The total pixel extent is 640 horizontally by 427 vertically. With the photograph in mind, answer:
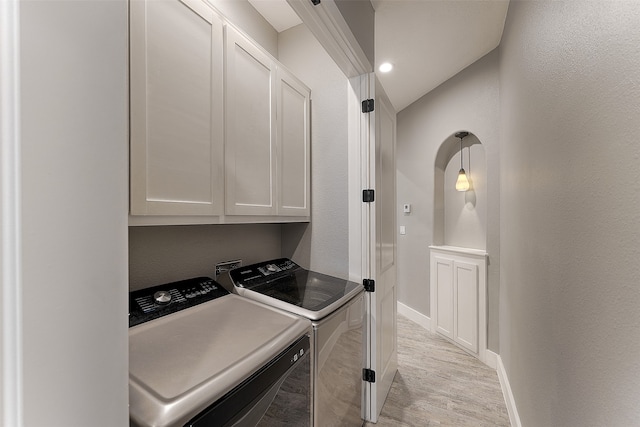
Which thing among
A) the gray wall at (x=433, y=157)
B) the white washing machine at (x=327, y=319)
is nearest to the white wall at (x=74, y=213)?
the white washing machine at (x=327, y=319)

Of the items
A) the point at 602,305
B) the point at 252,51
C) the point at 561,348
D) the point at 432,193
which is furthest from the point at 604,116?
the point at 432,193

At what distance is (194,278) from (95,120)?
122cm

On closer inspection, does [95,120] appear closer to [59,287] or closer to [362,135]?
[59,287]

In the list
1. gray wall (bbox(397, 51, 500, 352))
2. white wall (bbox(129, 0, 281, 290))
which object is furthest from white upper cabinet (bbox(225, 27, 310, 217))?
gray wall (bbox(397, 51, 500, 352))

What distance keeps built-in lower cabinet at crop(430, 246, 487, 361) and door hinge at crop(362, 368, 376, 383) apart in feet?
4.50

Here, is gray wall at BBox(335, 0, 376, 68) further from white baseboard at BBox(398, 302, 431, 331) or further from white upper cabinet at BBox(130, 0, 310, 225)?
white baseboard at BBox(398, 302, 431, 331)

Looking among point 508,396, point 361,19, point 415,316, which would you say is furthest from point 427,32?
point 415,316

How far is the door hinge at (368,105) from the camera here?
1.78 meters

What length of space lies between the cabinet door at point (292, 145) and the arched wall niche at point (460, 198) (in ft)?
5.95

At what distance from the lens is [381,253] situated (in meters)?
1.96

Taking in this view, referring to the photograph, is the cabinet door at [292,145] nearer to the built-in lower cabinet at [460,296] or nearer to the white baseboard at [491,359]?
the built-in lower cabinet at [460,296]

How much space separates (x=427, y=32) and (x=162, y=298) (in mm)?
2602

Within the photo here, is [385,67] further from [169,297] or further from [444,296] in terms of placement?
[169,297]

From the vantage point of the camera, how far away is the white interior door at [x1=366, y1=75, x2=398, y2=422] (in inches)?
70.8
